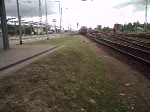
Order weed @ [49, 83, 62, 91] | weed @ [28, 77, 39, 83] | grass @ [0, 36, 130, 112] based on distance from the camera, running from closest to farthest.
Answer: grass @ [0, 36, 130, 112] < weed @ [49, 83, 62, 91] < weed @ [28, 77, 39, 83]

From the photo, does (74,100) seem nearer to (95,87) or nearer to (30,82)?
(30,82)

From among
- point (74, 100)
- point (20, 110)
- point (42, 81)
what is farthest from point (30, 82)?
point (20, 110)

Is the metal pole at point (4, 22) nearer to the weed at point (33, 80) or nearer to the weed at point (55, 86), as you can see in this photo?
the weed at point (33, 80)

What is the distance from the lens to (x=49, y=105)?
23.2 ft

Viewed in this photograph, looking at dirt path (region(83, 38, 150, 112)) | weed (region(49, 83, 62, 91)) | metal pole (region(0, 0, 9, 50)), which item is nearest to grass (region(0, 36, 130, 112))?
weed (region(49, 83, 62, 91))

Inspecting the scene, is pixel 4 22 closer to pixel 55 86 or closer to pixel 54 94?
pixel 55 86

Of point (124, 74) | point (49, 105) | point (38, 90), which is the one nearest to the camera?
point (49, 105)

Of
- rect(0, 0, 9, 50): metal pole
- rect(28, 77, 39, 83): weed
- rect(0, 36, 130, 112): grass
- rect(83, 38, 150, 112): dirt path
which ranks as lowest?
rect(83, 38, 150, 112): dirt path

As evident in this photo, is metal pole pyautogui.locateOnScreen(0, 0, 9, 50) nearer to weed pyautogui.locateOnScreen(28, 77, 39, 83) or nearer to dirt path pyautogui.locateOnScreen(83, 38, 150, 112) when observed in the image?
dirt path pyautogui.locateOnScreen(83, 38, 150, 112)

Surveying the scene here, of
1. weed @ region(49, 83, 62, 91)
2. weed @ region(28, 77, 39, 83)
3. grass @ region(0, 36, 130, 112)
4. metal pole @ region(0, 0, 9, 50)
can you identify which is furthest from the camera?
metal pole @ region(0, 0, 9, 50)

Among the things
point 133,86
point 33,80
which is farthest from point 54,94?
point 133,86

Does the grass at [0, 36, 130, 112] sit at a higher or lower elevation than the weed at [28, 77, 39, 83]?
lower

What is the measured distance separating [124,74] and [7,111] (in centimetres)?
959

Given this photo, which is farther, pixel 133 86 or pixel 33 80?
pixel 133 86
